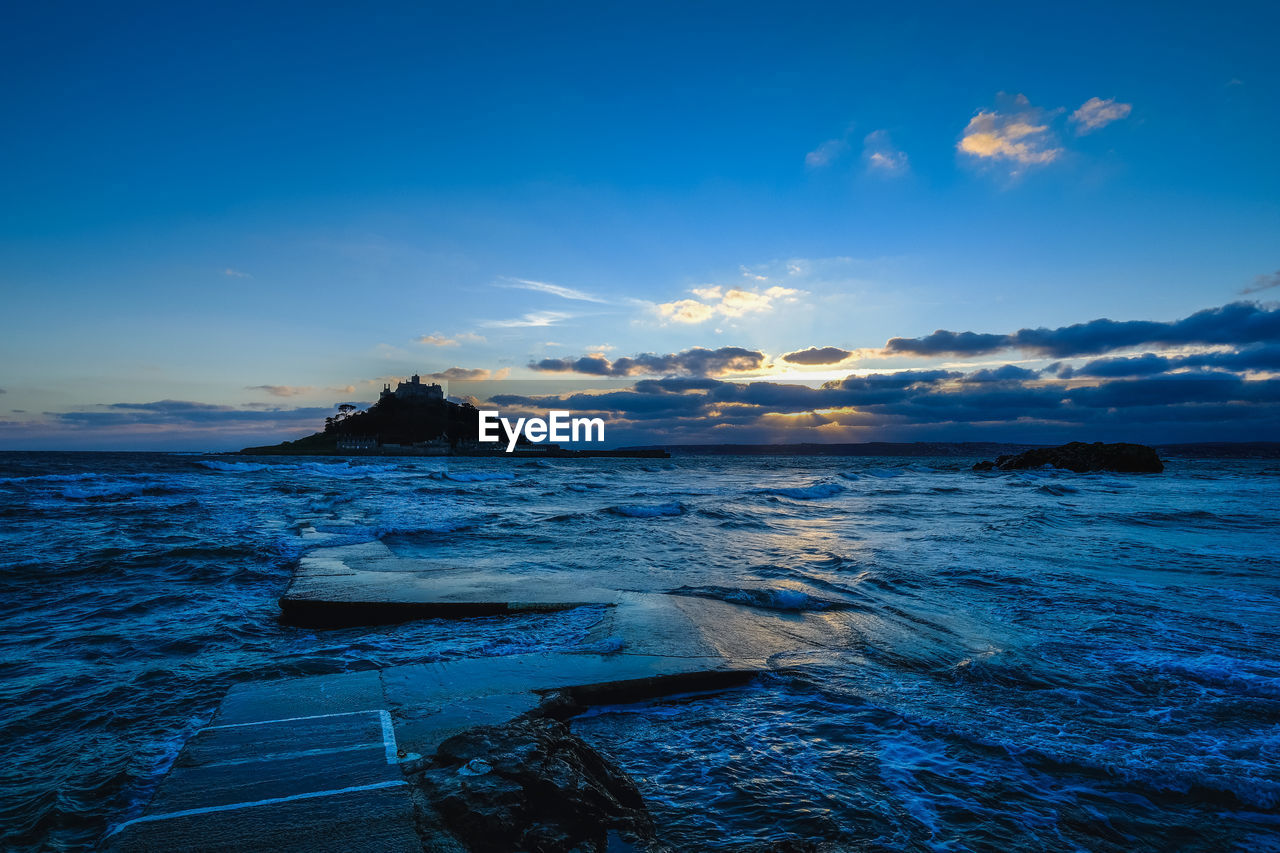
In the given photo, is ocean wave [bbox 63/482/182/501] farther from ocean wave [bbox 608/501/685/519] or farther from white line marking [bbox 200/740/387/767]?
white line marking [bbox 200/740/387/767]

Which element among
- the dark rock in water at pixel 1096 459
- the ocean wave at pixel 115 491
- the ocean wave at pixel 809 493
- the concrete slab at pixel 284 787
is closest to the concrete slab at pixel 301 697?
the concrete slab at pixel 284 787

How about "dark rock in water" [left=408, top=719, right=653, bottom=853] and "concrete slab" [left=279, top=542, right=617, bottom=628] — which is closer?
"dark rock in water" [left=408, top=719, right=653, bottom=853]

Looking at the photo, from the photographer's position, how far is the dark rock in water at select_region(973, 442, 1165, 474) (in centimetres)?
5009

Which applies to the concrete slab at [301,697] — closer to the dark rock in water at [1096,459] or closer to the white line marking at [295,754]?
the white line marking at [295,754]

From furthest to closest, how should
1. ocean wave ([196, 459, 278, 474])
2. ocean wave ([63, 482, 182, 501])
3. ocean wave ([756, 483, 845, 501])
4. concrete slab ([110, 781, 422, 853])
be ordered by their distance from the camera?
ocean wave ([196, 459, 278, 474]) → ocean wave ([756, 483, 845, 501]) → ocean wave ([63, 482, 182, 501]) → concrete slab ([110, 781, 422, 853])

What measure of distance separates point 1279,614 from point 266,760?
947cm

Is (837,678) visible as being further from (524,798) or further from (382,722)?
(382,722)

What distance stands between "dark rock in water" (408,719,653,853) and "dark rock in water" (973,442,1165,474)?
5927 centimetres

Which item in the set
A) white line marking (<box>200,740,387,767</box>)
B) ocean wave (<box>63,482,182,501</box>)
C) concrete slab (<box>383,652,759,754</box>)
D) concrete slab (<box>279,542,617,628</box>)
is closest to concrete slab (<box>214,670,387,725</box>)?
concrete slab (<box>383,652,759,754</box>)

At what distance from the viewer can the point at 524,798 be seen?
256 cm

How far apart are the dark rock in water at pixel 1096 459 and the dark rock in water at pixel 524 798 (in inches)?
2334

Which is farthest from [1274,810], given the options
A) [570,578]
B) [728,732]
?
[570,578]

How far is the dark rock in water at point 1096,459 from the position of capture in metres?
50.1

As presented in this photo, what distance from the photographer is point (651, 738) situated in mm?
3500
